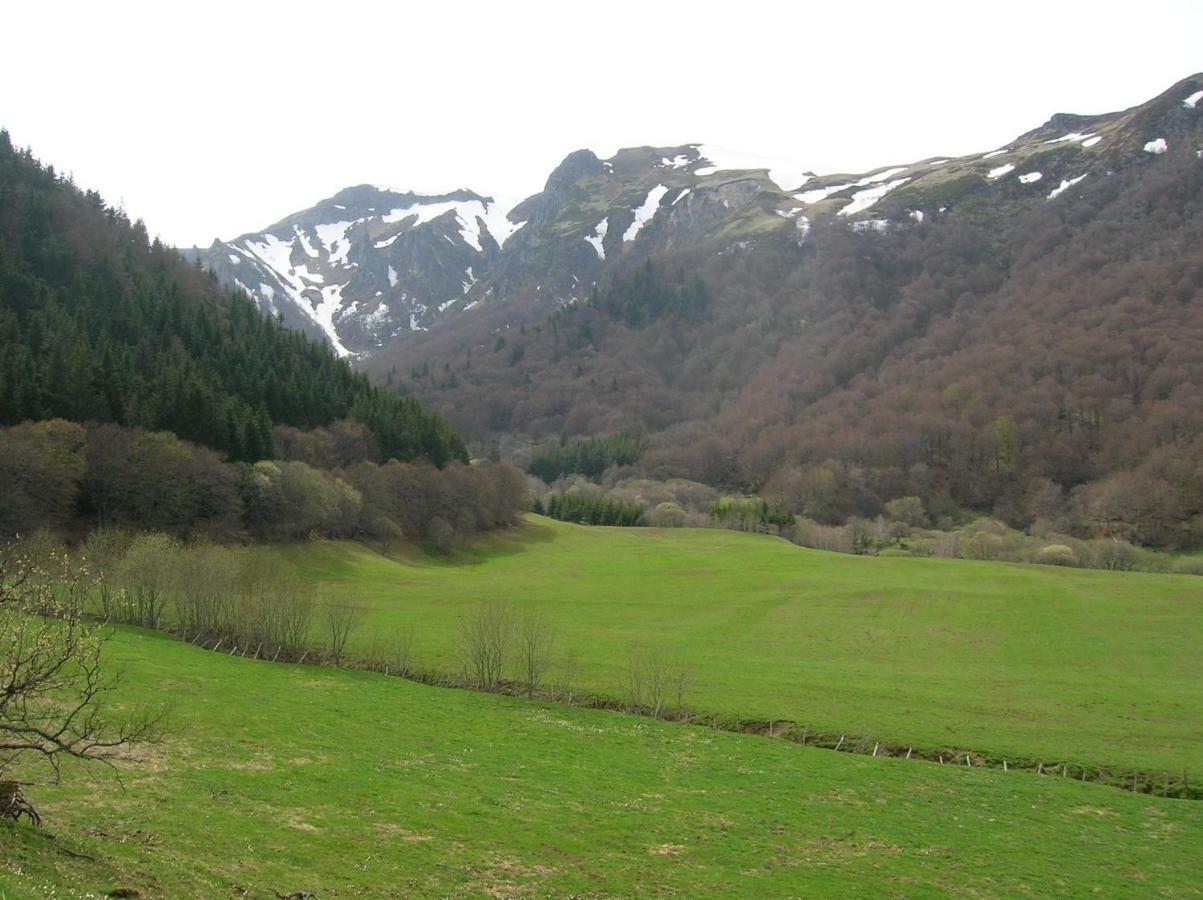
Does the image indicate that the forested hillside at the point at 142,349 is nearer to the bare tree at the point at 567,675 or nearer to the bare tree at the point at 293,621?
the bare tree at the point at 293,621

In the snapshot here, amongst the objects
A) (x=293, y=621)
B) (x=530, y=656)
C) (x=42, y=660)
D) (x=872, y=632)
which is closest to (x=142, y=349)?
(x=293, y=621)

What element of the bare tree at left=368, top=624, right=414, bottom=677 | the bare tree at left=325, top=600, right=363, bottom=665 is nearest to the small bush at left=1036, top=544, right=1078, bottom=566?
the bare tree at left=368, top=624, right=414, bottom=677

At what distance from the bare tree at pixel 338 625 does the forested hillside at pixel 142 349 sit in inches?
1674

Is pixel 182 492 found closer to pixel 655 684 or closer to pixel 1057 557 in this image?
pixel 655 684

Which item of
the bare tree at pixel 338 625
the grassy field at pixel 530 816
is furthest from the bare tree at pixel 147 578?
the grassy field at pixel 530 816

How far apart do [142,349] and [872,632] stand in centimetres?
9898

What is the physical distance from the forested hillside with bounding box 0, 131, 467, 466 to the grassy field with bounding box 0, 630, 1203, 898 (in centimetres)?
5277

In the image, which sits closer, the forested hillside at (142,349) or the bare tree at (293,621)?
the bare tree at (293,621)

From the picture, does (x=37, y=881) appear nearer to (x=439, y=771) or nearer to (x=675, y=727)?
(x=439, y=771)

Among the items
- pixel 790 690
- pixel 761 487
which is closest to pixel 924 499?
pixel 761 487

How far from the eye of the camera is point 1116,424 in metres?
169

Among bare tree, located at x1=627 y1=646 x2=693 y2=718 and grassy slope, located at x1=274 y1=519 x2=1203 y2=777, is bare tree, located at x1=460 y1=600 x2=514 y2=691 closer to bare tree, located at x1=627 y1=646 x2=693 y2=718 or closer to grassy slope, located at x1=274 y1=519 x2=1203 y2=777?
grassy slope, located at x1=274 y1=519 x2=1203 y2=777

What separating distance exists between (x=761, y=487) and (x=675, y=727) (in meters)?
154

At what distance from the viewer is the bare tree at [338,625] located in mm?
50688
